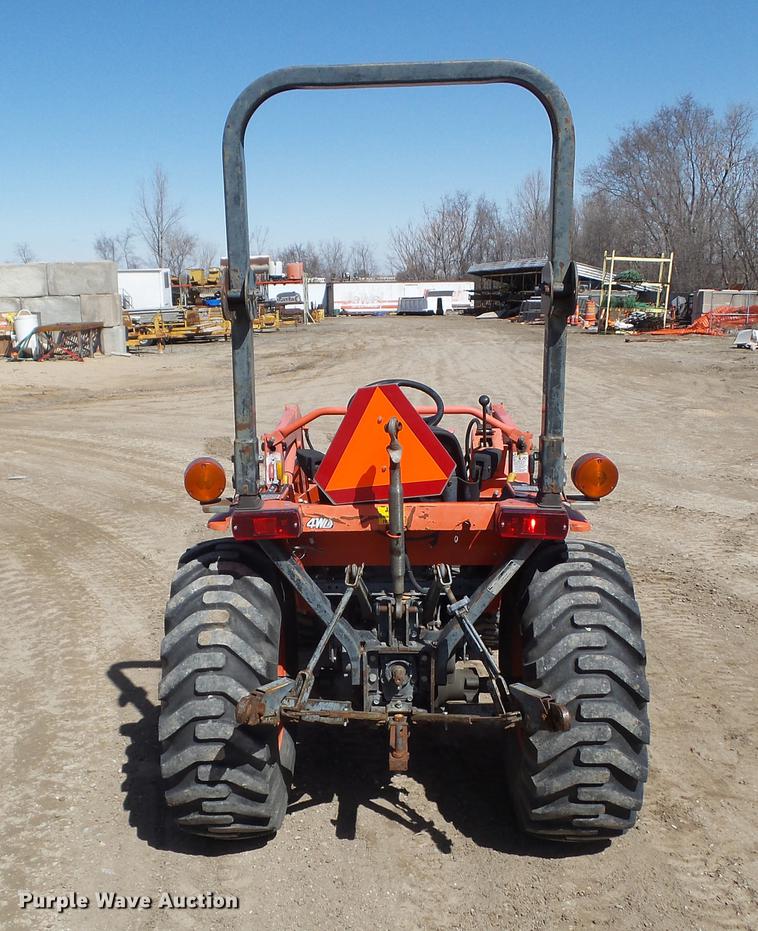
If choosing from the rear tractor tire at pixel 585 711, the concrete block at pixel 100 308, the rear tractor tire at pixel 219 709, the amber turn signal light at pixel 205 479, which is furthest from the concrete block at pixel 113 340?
the rear tractor tire at pixel 585 711

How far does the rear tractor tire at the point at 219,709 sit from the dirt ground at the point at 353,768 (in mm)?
310

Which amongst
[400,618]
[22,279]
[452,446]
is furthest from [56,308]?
[400,618]

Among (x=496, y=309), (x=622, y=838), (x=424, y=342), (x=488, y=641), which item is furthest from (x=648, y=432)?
(x=496, y=309)

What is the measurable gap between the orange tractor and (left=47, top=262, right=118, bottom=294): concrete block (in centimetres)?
2462

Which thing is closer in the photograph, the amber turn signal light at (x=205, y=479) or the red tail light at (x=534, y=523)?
the red tail light at (x=534, y=523)

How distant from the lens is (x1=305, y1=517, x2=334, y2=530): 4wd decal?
10.8ft

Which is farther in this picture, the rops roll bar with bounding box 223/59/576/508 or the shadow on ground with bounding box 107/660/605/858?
the shadow on ground with bounding box 107/660/605/858

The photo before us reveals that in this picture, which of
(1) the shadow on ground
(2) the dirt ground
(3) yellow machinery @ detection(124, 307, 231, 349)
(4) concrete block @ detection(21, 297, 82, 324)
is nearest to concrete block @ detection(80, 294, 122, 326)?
(4) concrete block @ detection(21, 297, 82, 324)

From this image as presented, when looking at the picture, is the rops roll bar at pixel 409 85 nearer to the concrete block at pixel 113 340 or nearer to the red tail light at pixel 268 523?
the red tail light at pixel 268 523

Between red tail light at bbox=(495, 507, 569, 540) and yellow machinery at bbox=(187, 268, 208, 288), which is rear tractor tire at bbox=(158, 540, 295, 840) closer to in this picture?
red tail light at bbox=(495, 507, 569, 540)

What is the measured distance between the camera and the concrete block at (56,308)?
85.7 feet

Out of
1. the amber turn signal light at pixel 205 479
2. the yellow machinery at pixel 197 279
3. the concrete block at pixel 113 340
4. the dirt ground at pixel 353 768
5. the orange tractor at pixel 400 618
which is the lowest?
the dirt ground at pixel 353 768

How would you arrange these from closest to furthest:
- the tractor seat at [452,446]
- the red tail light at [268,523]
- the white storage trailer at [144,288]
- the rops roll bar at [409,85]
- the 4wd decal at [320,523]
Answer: the rops roll bar at [409,85], the red tail light at [268,523], the 4wd decal at [320,523], the tractor seat at [452,446], the white storage trailer at [144,288]

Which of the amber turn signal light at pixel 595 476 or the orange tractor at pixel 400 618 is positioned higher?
the amber turn signal light at pixel 595 476
